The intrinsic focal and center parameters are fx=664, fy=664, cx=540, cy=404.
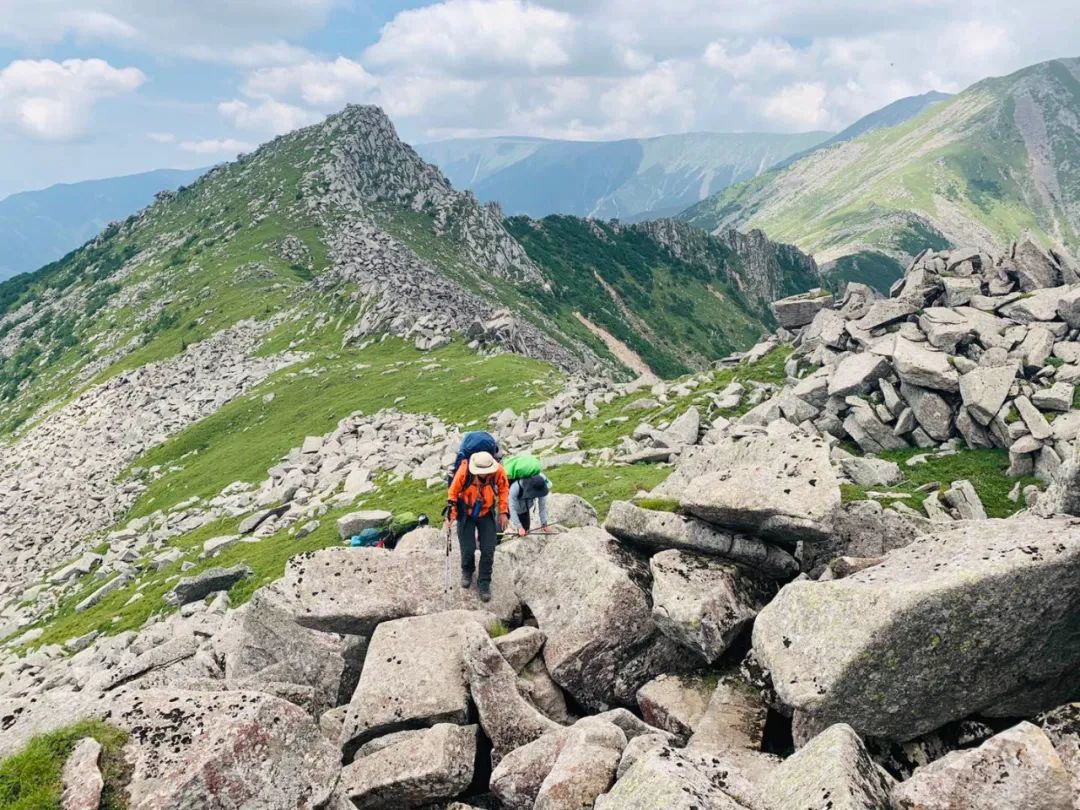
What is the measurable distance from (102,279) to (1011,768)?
154492 millimetres

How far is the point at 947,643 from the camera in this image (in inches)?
390

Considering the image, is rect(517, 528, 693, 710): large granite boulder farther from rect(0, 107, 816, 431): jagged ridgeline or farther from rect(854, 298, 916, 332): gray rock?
rect(0, 107, 816, 431): jagged ridgeline

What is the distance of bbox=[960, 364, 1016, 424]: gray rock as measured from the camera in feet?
80.8

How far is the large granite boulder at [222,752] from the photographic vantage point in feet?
29.1

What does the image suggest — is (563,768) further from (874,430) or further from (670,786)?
(874,430)

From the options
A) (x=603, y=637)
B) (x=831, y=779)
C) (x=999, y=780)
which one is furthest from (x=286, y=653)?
(x=999, y=780)

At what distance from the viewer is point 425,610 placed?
1589cm

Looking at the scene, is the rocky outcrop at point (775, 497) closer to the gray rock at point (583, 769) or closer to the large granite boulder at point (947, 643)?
the large granite boulder at point (947, 643)

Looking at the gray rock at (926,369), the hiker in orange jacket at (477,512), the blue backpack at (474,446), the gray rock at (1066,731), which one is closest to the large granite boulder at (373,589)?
the hiker in orange jacket at (477,512)

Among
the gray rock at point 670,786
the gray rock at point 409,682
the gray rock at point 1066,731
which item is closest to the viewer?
the gray rock at point 670,786

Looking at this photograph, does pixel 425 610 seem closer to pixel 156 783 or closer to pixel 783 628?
pixel 156 783

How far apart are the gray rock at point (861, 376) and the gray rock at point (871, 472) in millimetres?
6235

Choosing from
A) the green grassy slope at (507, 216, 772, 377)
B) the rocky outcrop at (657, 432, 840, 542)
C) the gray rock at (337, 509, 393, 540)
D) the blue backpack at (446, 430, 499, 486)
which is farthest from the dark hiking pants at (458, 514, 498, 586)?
the green grassy slope at (507, 216, 772, 377)

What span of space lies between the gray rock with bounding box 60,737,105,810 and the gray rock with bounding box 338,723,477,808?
11.3 ft
